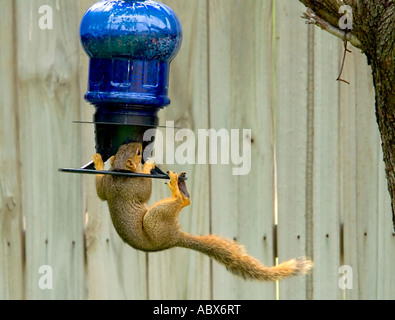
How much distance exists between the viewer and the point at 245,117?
276 centimetres

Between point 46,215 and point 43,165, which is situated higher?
point 43,165

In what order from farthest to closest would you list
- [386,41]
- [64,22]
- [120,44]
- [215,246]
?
[64,22] < [215,246] < [120,44] < [386,41]

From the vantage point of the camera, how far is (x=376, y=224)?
111 inches

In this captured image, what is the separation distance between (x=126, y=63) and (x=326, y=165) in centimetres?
108

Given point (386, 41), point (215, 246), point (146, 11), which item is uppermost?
point (146, 11)

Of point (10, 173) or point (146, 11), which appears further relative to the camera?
point (10, 173)

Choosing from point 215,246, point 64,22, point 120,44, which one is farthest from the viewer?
point 64,22

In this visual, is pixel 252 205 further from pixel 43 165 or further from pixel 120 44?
pixel 120 44

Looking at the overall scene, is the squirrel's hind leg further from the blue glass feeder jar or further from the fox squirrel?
the blue glass feeder jar

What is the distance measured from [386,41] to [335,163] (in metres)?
1.09

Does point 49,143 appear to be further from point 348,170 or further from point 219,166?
point 348,170

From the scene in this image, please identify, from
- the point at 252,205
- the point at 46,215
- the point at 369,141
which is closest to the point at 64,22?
the point at 46,215

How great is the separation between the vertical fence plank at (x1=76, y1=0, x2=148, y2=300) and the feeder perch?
662 millimetres

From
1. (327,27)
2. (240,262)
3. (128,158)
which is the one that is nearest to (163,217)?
(128,158)
